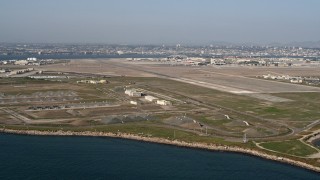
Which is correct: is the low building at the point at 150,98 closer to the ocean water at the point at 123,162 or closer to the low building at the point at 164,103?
the low building at the point at 164,103

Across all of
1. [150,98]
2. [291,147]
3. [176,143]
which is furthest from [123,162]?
[150,98]

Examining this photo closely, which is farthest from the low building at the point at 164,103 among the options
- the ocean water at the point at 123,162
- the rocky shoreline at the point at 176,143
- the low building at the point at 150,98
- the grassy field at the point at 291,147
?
the grassy field at the point at 291,147

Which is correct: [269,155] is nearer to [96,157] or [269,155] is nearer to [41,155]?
[96,157]

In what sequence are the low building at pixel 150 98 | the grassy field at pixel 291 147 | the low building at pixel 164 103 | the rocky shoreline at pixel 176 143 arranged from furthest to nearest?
the low building at pixel 150 98 → the low building at pixel 164 103 → the grassy field at pixel 291 147 → the rocky shoreline at pixel 176 143

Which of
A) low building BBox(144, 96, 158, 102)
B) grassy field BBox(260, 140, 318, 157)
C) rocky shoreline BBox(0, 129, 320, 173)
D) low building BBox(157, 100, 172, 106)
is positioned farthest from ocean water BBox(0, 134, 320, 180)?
low building BBox(144, 96, 158, 102)

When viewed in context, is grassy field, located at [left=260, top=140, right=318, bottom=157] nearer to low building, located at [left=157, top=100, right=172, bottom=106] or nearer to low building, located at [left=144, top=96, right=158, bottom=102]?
low building, located at [left=157, top=100, right=172, bottom=106]

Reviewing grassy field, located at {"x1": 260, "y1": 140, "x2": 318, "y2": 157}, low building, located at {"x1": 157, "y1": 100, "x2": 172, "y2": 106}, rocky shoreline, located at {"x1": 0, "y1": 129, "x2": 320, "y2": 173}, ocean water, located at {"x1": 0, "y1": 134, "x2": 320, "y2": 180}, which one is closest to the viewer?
ocean water, located at {"x1": 0, "y1": 134, "x2": 320, "y2": 180}
